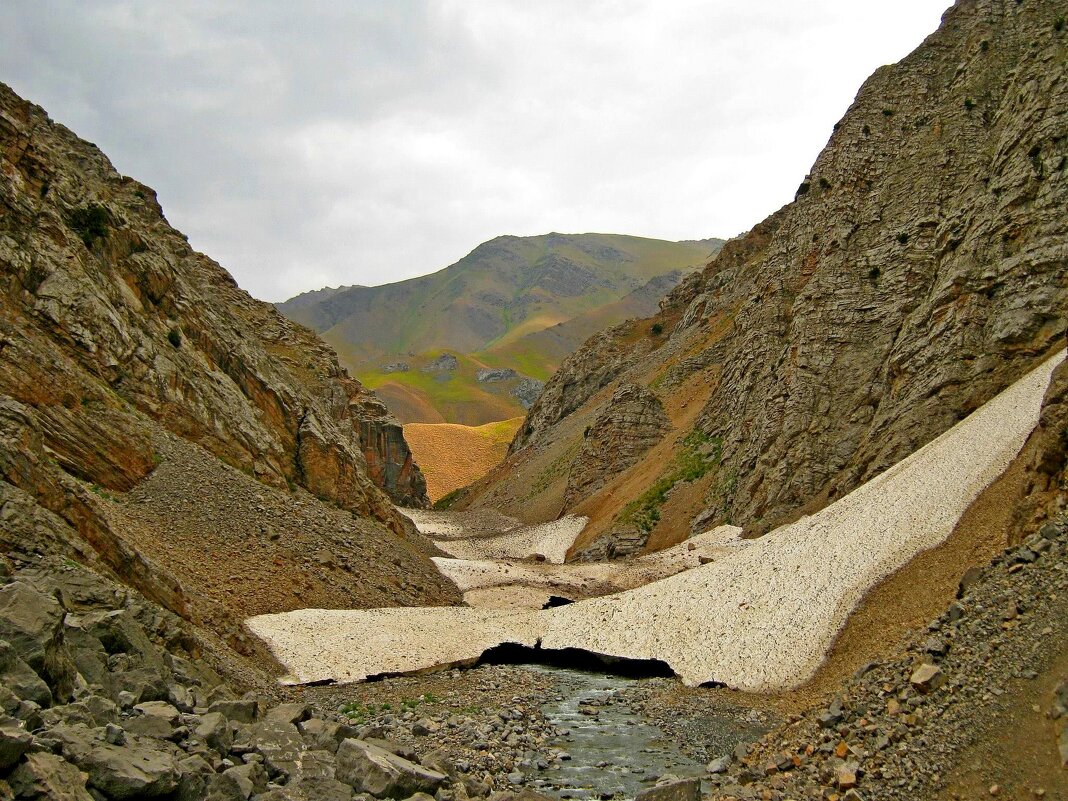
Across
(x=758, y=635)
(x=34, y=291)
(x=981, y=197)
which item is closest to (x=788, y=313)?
(x=981, y=197)

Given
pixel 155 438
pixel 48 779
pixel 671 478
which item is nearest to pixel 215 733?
pixel 48 779

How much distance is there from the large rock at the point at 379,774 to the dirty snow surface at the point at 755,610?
9.73m

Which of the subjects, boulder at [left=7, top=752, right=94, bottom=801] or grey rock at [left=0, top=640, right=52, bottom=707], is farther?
grey rock at [left=0, top=640, right=52, bottom=707]

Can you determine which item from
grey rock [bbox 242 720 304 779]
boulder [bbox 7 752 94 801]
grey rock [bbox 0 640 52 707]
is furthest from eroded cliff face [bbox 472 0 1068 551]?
boulder [bbox 7 752 94 801]

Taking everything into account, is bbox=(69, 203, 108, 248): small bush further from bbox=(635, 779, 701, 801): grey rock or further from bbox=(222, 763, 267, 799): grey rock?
bbox=(635, 779, 701, 801): grey rock

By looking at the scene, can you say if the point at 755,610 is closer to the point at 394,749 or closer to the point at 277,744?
the point at 394,749

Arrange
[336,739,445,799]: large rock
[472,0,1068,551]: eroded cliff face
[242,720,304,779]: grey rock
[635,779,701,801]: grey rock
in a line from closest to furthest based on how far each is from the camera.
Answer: [242,720,304,779]: grey rock
[336,739,445,799]: large rock
[635,779,701,801]: grey rock
[472,0,1068,551]: eroded cliff face

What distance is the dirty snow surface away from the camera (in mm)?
19250

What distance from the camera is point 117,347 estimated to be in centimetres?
2484

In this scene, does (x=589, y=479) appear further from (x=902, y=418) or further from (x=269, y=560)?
(x=269, y=560)

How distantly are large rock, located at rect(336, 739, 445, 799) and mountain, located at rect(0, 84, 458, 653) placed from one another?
6289mm

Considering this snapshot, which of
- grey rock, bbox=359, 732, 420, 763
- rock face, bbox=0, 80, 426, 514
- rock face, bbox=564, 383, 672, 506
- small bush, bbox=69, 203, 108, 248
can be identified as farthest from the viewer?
rock face, bbox=564, 383, 672, 506

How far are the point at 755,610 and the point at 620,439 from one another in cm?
3513

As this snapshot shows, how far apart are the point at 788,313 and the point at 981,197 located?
44.3 ft
